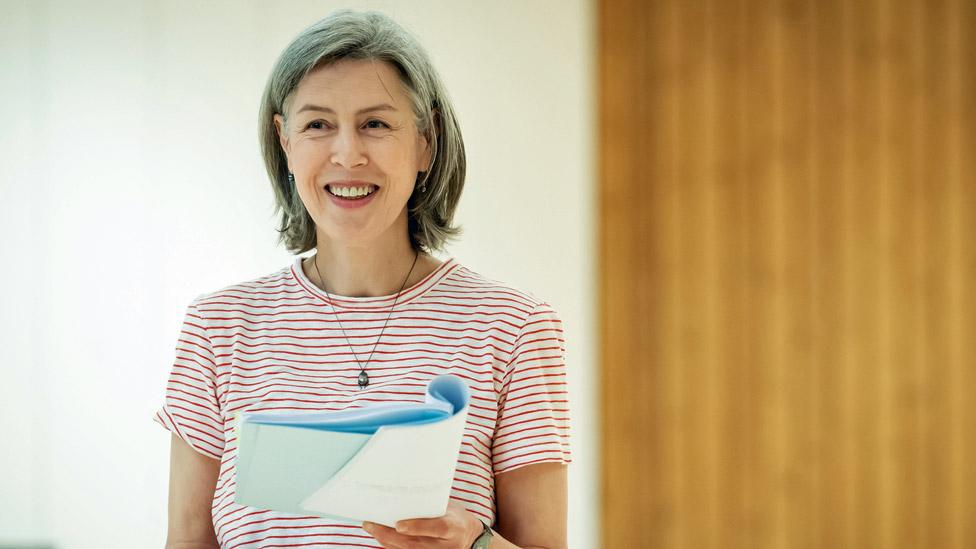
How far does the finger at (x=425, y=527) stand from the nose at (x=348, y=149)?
0.51 meters

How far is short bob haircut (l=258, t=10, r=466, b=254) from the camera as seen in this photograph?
4.42 ft

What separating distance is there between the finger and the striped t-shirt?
22 centimetres

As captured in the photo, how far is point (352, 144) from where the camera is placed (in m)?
1.32

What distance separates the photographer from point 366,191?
1355 mm

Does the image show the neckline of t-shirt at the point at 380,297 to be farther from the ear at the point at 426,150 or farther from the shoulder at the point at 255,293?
the ear at the point at 426,150

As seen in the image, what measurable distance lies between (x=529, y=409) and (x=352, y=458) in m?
0.40

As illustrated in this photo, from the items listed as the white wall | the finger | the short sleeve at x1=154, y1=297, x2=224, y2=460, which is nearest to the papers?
the finger

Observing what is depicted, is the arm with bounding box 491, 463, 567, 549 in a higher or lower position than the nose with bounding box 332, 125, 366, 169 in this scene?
lower

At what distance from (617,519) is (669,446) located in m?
0.28

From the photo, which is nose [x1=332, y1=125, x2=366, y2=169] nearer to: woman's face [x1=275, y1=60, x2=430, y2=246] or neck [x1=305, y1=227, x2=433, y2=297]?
woman's face [x1=275, y1=60, x2=430, y2=246]

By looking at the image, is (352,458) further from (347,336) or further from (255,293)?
(255,293)

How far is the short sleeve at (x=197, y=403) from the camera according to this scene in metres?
1.38

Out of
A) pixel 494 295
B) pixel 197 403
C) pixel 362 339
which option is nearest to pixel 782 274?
pixel 494 295

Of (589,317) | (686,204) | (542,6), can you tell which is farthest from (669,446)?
(542,6)
